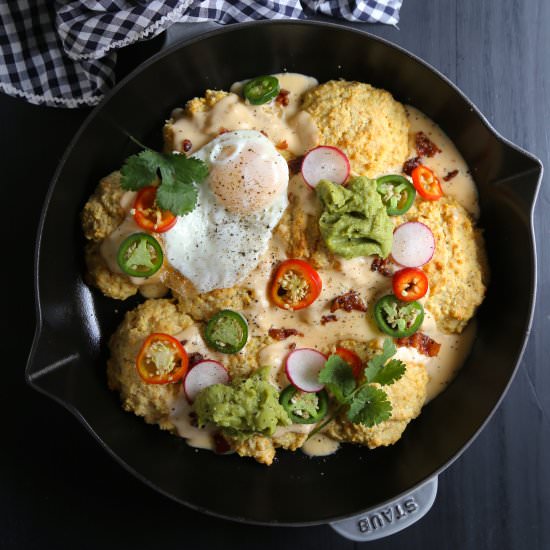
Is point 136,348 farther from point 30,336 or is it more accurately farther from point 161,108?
point 161,108

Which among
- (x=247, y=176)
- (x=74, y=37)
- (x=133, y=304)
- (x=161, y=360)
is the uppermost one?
(x=74, y=37)

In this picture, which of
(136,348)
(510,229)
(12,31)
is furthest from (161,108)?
(510,229)

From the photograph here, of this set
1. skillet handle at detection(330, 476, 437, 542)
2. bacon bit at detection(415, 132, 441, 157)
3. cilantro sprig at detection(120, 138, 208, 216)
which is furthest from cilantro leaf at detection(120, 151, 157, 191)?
skillet handle at detection(330, 476, 437, 542)

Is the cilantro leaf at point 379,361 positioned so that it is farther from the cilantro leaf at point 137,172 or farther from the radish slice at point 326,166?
the cilantro leaf at point 137,172

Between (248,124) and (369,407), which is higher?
(248,124)

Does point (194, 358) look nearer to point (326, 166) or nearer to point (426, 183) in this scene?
point (326, 166)

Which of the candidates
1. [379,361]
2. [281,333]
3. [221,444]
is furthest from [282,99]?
[221,444]

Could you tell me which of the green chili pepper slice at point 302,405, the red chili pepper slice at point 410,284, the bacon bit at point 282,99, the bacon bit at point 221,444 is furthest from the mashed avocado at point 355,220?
→ the bacon bit at point 221,444
